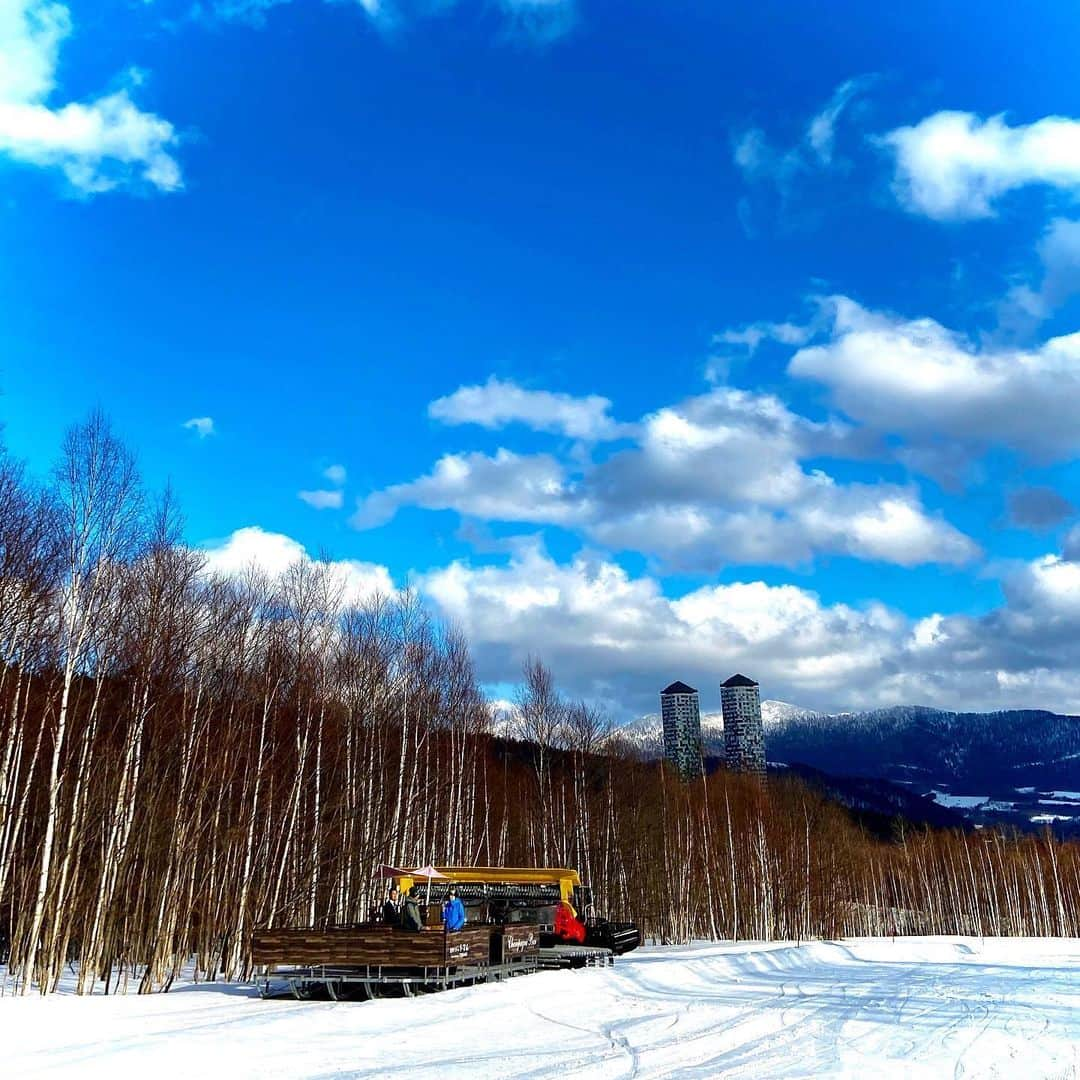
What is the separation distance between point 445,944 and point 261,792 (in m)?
12.2

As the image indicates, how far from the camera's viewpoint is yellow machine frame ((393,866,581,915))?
28344 millimetres

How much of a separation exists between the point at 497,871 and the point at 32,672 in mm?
15769

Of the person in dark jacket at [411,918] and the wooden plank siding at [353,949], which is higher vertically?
the person in dark jacket at [411,918]

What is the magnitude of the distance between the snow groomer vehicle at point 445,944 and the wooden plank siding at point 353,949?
0.02 m

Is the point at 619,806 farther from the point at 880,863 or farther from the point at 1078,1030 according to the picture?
the point at 880,863

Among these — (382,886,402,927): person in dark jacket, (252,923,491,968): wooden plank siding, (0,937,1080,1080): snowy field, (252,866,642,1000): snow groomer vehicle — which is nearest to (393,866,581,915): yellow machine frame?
(252,866,642,1000): snow groomer vehicle

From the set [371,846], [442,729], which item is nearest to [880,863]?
[442,729]

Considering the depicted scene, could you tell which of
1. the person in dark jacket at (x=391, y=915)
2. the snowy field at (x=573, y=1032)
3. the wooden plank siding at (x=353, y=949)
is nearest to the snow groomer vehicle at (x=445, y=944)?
the wooden plank siding at (x=353, y=949)

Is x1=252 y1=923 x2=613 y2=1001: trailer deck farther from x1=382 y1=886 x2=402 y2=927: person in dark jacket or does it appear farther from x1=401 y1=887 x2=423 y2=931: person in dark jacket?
x1=382 y1=886 x2=402 y2=927: person in dark jacket

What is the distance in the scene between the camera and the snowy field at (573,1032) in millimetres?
10716

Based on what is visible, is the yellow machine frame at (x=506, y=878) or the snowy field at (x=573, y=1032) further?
the yellow machine frame at (x=506, y=878)

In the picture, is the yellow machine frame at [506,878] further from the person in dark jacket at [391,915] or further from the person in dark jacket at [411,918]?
the person in dark jacket at [411,918]

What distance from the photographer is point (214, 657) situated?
994 inches

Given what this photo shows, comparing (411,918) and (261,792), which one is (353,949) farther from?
(261,792)
